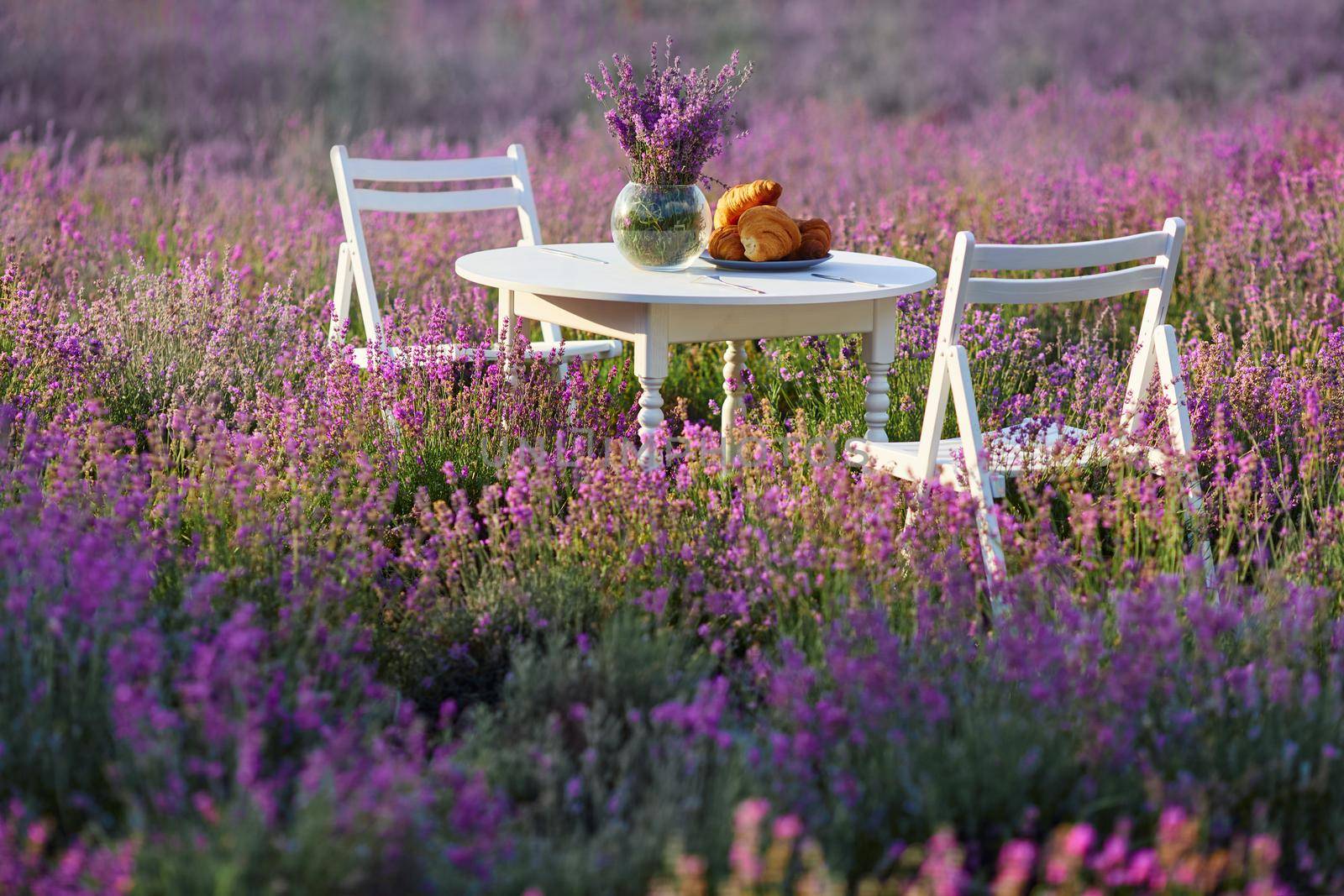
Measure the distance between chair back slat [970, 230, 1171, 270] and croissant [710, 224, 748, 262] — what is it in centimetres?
80

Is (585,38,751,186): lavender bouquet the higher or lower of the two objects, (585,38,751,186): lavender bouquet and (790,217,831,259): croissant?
the higher

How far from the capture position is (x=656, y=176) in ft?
11.9

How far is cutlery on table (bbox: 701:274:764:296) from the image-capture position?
3379mm

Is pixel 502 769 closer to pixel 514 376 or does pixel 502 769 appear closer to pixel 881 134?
pixel 514 376

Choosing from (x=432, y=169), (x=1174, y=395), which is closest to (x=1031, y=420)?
(x=1174, y=395)

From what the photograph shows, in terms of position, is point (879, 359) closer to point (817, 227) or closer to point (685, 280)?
point (817, 227)

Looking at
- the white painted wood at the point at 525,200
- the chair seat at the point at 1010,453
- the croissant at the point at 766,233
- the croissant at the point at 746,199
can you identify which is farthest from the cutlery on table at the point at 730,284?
the white painted wood at the point at 525,200

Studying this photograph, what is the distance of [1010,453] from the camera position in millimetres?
3342

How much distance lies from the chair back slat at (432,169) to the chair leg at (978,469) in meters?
2.14

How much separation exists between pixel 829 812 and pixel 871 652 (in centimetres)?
46

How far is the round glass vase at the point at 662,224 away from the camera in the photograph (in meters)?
3.64

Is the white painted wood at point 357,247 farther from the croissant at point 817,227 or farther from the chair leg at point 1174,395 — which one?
the chair leg at point 1174,395

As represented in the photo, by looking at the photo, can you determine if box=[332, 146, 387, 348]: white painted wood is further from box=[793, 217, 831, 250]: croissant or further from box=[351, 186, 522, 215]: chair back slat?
box=[793, 217, 831, 250]: croissant

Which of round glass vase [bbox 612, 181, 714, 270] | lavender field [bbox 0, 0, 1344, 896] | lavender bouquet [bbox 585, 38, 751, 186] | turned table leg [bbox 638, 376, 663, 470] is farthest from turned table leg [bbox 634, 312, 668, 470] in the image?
lavender bouquet [bbox 585, 38, 751, 186]
